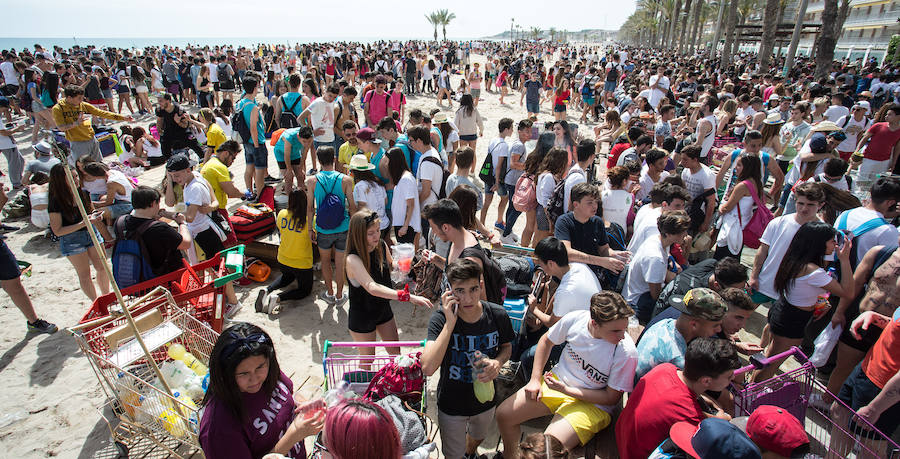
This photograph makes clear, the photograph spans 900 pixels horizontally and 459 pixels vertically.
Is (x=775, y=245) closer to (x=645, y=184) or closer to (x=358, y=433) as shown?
(x=645, y=184)

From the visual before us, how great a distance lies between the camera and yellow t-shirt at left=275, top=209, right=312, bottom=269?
5145 mm

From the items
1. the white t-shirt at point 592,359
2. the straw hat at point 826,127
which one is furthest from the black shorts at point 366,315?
the straw hat at point 826,127

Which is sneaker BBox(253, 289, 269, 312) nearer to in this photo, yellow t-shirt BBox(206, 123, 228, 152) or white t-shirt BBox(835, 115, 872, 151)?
yellow t-shirt BBox(206, 123, 228, 152)

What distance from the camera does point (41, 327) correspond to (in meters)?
4.95

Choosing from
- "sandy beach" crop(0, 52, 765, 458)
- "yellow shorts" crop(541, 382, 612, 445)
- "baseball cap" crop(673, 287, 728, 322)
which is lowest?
"sandy beach" crop(0, 52, 765, 458)

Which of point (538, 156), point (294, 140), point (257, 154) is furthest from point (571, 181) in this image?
point (257, 154)

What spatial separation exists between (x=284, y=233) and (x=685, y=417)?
4.49m

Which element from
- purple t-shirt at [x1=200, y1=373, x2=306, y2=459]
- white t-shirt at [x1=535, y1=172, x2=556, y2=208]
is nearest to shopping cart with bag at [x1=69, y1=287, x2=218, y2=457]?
purple t-shirt at [x1=200, y1=373, x2=306, y2=459]

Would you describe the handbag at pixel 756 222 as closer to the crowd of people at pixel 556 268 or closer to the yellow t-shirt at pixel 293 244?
the crowd of people at pixel 556 268

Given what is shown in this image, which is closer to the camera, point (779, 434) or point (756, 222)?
point (779, 434)

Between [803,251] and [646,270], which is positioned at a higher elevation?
[803,251]

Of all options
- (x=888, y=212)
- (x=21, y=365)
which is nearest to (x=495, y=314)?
(x=888, y=212)

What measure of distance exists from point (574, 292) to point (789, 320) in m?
2.11

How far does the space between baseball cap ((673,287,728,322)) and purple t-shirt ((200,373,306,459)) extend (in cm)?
261
